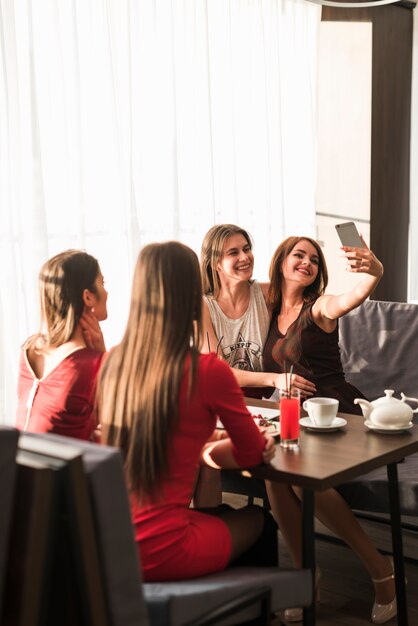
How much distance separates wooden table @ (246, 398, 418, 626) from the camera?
1.97 meters

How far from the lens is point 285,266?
3.09 metres

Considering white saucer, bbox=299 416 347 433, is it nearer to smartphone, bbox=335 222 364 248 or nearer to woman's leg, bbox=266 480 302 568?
woman's leg, bbox=266 480 302 568

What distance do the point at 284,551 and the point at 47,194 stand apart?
1.77 m

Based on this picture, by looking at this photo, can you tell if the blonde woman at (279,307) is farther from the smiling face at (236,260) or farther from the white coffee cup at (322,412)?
the white coffee cup at (322,412)

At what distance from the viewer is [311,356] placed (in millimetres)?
3000

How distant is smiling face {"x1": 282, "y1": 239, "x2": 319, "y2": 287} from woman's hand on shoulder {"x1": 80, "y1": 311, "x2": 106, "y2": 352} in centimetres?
93

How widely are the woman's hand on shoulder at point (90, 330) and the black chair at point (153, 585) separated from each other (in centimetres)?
60

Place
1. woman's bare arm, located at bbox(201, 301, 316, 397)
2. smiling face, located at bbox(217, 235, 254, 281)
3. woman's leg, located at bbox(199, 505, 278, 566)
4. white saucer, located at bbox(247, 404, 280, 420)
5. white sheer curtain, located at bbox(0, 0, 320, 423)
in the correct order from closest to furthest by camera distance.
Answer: woman's leg, located at bbox(199, 505, 278, 566)
white saucer, located at bbox(247, 404, 280, 420)
woman's bare arm, located at bbox(201, 301, 316, 397)
smiling face, located at bbox(217, 235, 254, 281)
white sheer curtain, located at bbox(0, 0, 320, 423)

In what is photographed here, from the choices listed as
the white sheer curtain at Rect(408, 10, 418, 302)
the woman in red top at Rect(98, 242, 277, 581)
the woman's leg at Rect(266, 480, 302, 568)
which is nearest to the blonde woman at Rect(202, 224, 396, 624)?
the woman's leg at Rect(266, 480, 302, 568)

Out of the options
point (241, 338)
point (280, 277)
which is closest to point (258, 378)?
point (241, 338)

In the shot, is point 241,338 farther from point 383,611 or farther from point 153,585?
point 153,585

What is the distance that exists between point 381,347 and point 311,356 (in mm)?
490

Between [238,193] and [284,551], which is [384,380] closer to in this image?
[284,551]

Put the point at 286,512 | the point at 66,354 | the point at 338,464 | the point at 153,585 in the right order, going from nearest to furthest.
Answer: the point at 153,585, the point at 338,464, the point at 66,354, the point at 286,512
